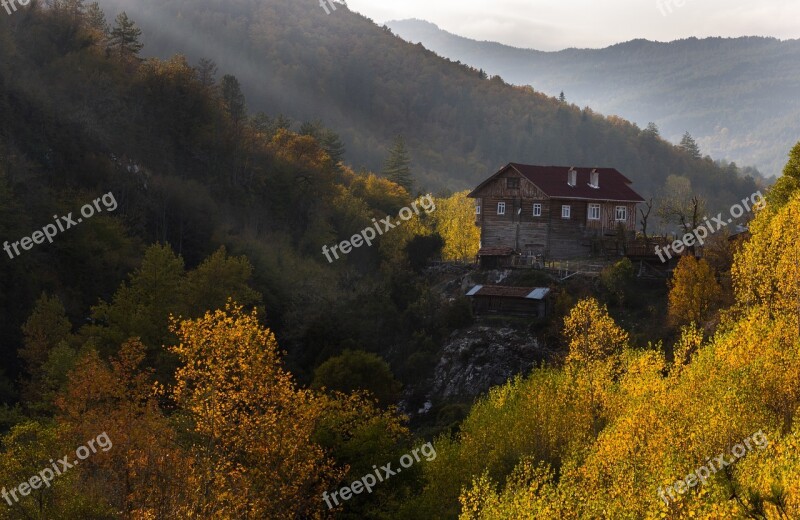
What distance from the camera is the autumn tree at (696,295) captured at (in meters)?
53.9

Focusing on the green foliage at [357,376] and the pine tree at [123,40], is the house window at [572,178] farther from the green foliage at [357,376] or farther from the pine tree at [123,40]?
the pine tree at [123,40]

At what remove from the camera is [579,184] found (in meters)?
78.8

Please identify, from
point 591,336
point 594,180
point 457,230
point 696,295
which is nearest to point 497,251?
point 594,180

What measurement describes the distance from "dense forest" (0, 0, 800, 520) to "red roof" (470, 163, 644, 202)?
12143mm

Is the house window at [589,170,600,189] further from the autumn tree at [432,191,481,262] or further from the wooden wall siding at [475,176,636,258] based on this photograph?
the autumn tree at [432,191,481,262]

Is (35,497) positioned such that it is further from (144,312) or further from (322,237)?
(322,237)

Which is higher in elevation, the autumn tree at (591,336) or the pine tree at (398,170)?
the pine tree at (398,170)

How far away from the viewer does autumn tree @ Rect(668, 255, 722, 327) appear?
177 feet

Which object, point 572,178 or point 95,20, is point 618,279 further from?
point 95,20

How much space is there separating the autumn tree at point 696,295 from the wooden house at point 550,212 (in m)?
20.0

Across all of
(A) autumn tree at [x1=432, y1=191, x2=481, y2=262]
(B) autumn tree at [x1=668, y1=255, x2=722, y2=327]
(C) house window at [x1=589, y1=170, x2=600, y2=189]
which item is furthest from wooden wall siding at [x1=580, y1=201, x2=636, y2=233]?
(B) autumn tree at [x1=668, y1=255, x2=722, y2=327]

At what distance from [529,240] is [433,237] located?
965cm

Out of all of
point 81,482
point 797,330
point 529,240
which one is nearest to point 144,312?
point 81,482

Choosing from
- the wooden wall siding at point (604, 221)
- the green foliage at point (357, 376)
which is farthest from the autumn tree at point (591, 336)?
the wooden wall siding at point (604, 221)
